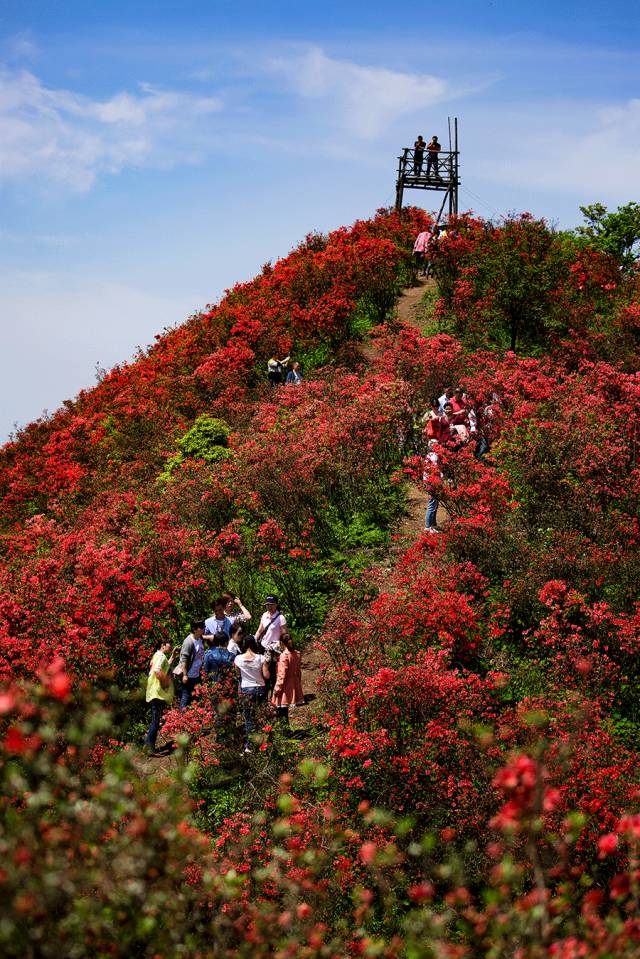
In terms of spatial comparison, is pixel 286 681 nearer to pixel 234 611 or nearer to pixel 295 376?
pixel 234 611

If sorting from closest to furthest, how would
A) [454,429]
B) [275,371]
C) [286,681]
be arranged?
[286,681], [454,429], [275,371]

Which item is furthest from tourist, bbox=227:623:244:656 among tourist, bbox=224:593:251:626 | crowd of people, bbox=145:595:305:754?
tourist, bbox=224:593:251:626

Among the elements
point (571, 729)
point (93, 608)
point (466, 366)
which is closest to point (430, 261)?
point (466, 366)

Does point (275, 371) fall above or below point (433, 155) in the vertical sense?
below

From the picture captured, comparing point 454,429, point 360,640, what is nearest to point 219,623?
point 360,640

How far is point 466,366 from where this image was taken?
61.3 feet

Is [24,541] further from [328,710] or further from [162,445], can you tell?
[328,710]

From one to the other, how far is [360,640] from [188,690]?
2.51 m

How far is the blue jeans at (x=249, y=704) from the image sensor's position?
9.71 meters

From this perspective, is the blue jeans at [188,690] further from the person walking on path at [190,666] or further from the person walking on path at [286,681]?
the person walking on path at [286,681]

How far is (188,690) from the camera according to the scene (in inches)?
411

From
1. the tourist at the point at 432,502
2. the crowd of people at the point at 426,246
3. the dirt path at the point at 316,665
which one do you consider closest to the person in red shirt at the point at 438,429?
the tourist at the point at 432,502

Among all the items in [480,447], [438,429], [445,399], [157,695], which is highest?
[445,399]

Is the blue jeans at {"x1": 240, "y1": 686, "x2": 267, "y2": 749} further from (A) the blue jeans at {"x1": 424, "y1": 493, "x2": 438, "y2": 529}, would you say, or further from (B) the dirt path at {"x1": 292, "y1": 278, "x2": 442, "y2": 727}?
(A) the blue jeans at {"x1": 424, "y1": 493, "x2": 438, "y2": 529}
